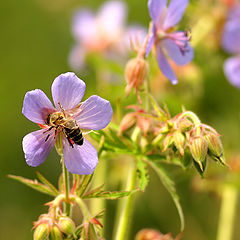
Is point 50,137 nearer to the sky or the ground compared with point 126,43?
nearer to the ground

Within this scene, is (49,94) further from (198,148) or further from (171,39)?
(198,148)

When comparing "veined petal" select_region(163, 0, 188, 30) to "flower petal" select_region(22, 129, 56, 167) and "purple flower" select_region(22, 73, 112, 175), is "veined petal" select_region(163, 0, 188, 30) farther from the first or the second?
"flower petal" select_region(22, 129, 56, 167)

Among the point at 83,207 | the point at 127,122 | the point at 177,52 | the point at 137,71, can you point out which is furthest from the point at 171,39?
the point at 83,207

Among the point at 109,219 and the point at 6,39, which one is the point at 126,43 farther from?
the point at 6,39

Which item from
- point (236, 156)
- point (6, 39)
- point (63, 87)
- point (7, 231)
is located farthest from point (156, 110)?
point (6, 39)

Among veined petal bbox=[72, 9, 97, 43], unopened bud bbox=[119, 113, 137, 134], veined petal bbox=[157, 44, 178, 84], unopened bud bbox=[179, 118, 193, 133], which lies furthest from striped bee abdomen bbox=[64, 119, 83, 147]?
veined petal bbox=[72, 9, 97, 43]

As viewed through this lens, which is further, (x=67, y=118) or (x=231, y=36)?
(x=231, y=36)
